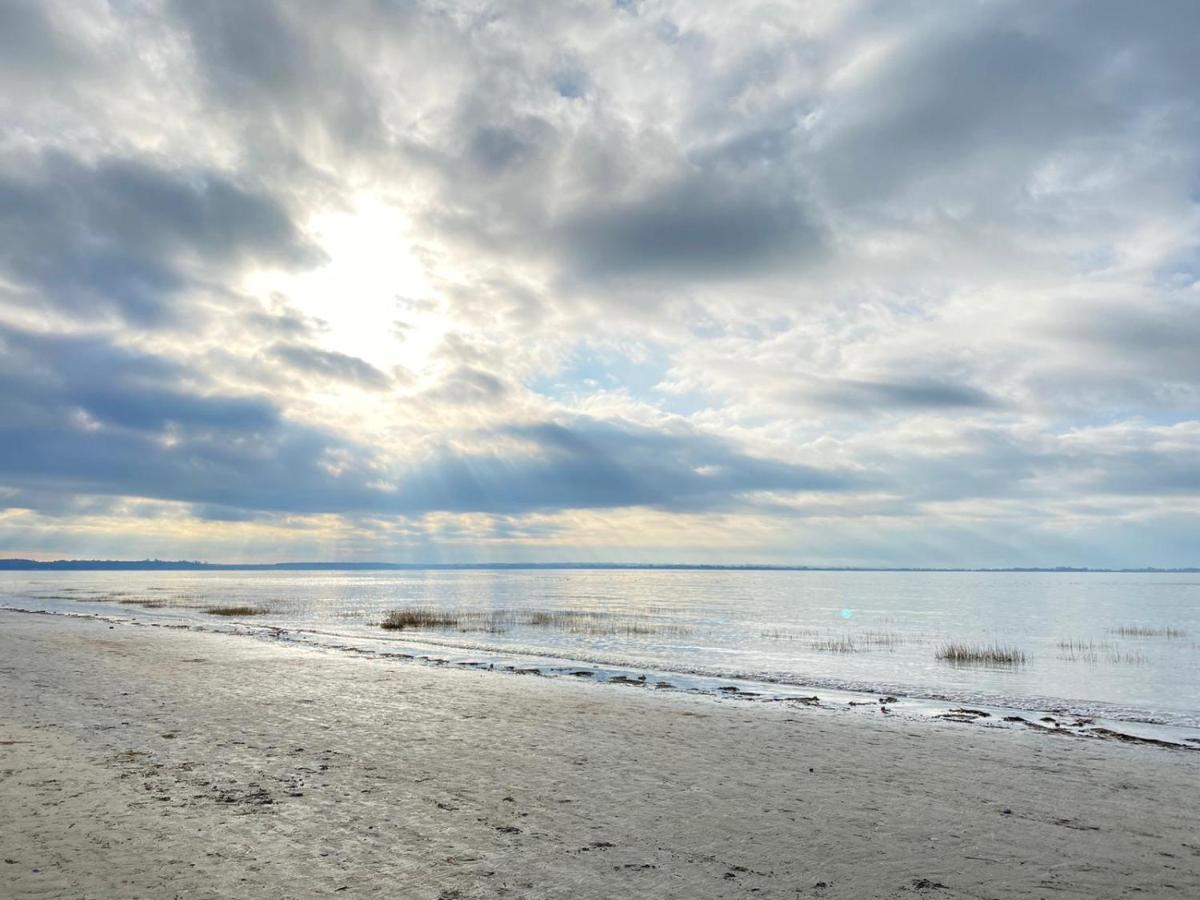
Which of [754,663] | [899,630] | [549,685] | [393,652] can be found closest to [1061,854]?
[549,685]

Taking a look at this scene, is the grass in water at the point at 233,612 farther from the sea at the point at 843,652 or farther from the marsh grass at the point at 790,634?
the marsh grass at the point at 790,634

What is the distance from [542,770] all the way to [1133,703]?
28.0m

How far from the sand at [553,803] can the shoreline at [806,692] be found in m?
2.68

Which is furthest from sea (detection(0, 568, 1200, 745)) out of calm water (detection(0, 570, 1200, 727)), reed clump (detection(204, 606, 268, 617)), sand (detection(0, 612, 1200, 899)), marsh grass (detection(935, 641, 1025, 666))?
sand (detection(0, 612, 1200, 899))

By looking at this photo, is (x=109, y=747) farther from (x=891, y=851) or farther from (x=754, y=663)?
(x=754, y=663)

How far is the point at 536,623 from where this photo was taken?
6894 centimetres

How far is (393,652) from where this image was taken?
4016 centimetres

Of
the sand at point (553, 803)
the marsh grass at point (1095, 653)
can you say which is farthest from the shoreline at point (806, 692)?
the marsh grass at point (1095, 653)

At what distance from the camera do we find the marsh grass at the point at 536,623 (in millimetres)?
61812

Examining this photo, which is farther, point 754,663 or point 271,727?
point 754,663

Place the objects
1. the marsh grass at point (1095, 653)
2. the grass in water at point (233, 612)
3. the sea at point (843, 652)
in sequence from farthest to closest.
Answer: the grass in water at point (233, 612) < the marsh grass at point (1095, 653) < the sea at point (843, 652)

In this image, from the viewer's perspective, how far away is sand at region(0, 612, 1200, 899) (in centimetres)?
906

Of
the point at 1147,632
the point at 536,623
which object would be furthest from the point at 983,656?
the point at 536,623

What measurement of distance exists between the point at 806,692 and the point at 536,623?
42.5 metres
